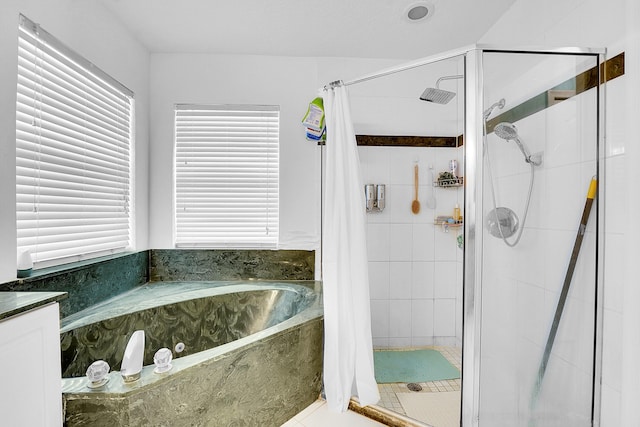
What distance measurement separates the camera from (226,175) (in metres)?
2.41

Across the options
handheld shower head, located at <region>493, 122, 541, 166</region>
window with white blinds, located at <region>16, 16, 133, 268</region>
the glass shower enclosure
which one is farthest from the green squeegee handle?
window with white blinds, located at <region>16, 16, 133, 268</region>

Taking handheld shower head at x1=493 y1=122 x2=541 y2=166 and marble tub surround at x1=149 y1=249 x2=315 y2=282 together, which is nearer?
handheld shower head at x1=493 y1=122 x2=541 y2=166

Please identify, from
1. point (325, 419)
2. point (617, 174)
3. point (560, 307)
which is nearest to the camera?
point (617, 174)

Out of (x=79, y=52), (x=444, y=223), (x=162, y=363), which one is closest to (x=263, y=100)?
(x=79, y=52)

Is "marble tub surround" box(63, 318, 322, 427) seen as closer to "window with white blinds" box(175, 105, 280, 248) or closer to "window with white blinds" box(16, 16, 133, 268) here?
"window with white blinds" box(16, 16, 133, 268)

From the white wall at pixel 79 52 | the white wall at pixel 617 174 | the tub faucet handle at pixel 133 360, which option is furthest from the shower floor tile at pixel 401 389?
the white wall at pixel 79 52

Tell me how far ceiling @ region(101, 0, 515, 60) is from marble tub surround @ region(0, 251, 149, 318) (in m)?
1.52

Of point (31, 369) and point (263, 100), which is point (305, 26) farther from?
point (31, 369)

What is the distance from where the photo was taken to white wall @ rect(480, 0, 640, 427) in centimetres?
101

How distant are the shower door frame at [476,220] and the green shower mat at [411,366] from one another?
1.85ft

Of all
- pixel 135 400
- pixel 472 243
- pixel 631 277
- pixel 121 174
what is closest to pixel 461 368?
pixel 472 243

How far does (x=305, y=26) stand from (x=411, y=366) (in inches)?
89.8

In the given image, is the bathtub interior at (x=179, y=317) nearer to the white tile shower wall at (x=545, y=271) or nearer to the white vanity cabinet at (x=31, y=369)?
the white vanity cabinet at (x=31, y=369)

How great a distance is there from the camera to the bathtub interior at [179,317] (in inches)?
58.6
